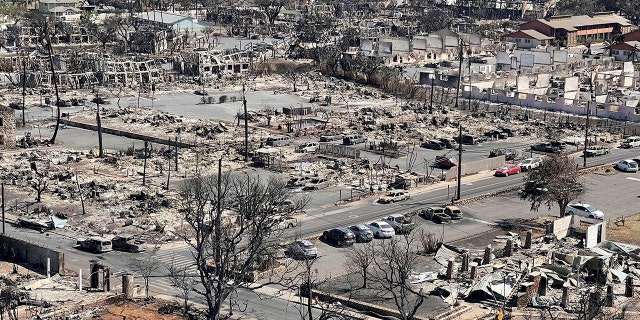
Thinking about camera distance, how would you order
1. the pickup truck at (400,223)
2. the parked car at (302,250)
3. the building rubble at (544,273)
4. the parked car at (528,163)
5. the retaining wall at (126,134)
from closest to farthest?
the building rubble at (544,273)
the parked car at (302,250)
the pickup truck at (400,223)
the parked car at (528,163)
the retaining wall at (126,134)

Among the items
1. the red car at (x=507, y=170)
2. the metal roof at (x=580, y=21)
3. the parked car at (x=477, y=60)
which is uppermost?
the metal roof at (x=580, y=21)

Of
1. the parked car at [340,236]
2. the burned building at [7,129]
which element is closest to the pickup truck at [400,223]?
the parked car at [340,236]

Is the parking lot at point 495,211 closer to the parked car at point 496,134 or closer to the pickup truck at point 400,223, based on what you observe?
the pickup truck at point 400,223

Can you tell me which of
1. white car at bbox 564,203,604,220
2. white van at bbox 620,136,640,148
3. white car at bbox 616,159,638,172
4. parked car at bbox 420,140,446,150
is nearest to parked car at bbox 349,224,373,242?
white car at bbox 564,203,604,220

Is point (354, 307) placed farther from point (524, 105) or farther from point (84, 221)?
point (524, 105)

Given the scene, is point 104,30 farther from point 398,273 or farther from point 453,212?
point 398,273

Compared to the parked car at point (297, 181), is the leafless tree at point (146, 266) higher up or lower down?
lower down
